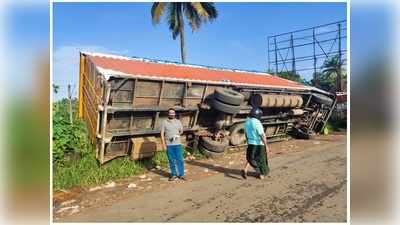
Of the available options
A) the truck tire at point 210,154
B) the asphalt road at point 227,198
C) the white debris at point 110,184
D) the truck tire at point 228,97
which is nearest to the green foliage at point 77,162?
the white debris at point 110,184

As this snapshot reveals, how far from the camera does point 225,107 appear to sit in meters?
8.91

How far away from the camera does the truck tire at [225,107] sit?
8914 mm

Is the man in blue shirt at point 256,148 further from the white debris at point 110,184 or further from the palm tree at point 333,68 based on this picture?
the palm tree at point 333,68

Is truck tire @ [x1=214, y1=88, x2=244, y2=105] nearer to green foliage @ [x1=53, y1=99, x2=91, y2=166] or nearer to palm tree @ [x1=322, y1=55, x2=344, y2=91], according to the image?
green foliage @ [x1=53, y1=99, x2=91, y2=166]

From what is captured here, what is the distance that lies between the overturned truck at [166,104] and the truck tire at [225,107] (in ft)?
0.05

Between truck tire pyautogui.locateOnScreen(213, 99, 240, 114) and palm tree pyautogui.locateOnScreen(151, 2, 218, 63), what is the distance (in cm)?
169

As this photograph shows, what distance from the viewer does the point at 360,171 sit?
213 inches

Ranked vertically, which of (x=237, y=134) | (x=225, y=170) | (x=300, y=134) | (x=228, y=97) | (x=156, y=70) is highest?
(x=156, y=70)

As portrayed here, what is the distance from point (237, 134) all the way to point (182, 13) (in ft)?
10.9

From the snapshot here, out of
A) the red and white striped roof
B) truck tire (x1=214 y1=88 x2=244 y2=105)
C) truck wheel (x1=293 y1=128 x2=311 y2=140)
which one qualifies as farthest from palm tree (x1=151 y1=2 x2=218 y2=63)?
truck wheel (x1=293 y1=128 x2=311 y2=140)

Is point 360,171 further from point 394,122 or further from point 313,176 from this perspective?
point 313,176

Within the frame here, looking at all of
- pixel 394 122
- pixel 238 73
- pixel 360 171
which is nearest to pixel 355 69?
pixel 394 122

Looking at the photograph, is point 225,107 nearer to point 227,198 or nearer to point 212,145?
point 212,145

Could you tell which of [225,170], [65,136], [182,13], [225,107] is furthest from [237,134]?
[65,136]
